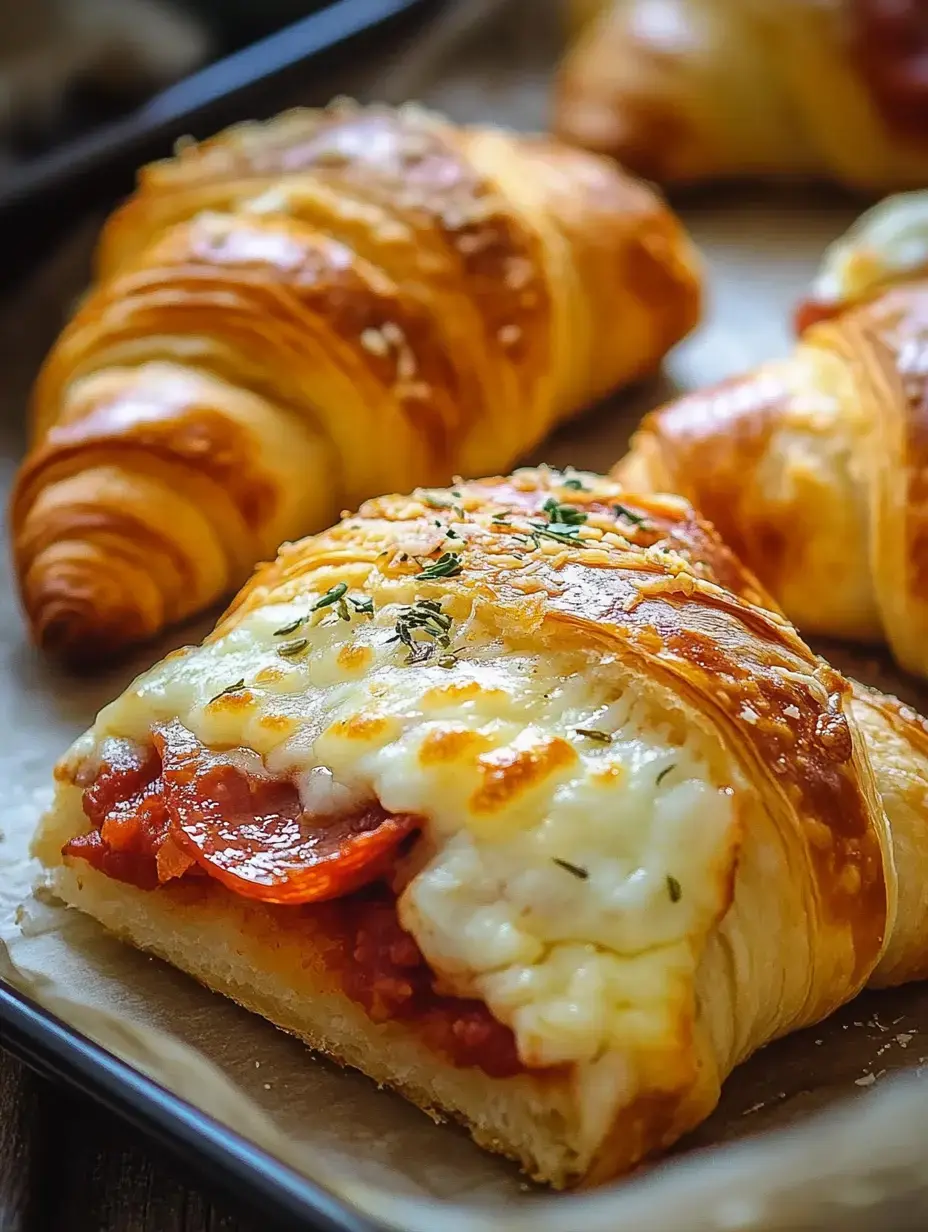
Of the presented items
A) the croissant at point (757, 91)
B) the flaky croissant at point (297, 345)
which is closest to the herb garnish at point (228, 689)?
the flaky croissant at point (297, 345)

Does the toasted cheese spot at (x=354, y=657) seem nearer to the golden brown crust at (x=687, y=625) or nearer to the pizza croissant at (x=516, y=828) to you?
the pizza croissant at (x=516, y=828)

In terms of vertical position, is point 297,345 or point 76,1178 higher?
point 297,345

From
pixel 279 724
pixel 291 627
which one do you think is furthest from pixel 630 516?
pixel 279 724

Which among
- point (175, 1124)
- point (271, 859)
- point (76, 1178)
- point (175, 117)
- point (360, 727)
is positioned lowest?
point (76, 1178)

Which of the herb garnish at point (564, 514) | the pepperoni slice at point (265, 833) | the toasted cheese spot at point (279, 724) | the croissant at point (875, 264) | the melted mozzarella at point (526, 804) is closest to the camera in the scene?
the melted mozzarella at point (526, 804)

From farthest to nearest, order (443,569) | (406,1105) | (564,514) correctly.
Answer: (564,514), (443,569), (406,1105)

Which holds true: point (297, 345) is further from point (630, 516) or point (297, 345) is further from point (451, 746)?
point (451, 746)

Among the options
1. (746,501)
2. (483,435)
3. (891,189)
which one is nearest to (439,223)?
(483,435)
